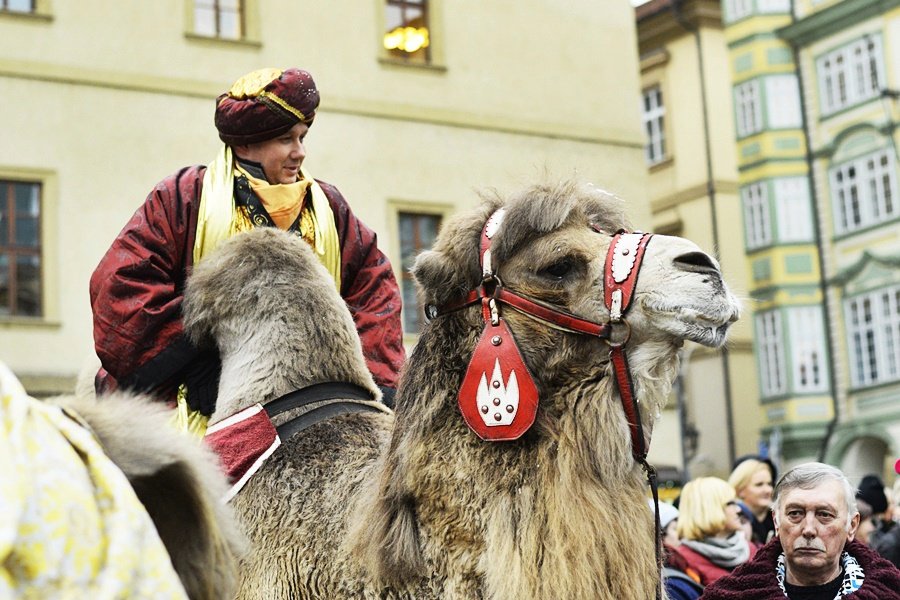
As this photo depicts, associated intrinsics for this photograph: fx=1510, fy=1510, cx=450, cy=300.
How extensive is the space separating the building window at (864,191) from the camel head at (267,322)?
3601cm

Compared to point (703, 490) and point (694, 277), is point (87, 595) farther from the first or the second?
point (703, 490)

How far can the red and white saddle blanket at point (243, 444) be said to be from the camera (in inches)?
161

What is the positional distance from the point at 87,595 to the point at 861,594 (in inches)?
134

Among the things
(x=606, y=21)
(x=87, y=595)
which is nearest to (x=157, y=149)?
(x=606, y=21)

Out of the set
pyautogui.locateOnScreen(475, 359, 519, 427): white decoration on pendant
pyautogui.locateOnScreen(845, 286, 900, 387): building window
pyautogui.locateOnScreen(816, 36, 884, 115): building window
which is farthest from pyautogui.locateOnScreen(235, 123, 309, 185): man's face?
pyautogui.locateOnScreen(845, 286, 900, 387): building window

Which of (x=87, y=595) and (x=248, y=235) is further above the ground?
(x=248, y=235)

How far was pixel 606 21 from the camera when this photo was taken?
26688 mm

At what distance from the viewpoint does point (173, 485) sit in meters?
2.05

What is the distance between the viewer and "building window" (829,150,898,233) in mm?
39156

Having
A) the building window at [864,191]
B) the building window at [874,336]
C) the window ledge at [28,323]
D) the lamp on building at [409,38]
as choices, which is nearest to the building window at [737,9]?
the building window at [864,191]

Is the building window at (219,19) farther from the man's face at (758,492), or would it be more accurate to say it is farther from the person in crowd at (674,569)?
the person in crowd at (674,569)

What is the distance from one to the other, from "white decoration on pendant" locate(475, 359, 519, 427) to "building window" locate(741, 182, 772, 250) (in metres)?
39.0

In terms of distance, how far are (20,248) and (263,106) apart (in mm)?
17154

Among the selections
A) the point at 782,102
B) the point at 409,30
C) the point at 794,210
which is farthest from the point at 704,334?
the point at 782,102
